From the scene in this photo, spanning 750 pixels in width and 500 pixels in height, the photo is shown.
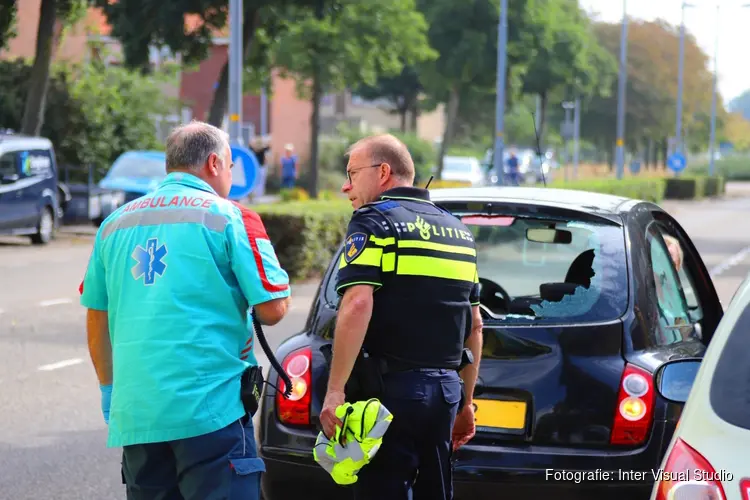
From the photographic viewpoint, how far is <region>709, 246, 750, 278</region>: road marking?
64.0 feet

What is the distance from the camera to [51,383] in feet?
29.7

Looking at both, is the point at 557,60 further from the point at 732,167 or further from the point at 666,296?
the point at 732,167

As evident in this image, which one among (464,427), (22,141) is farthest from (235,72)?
(464,427)

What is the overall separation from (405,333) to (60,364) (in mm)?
6714

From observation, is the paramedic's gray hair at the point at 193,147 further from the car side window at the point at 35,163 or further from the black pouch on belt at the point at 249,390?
the car side window at the point at 35,163

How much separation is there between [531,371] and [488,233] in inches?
84.8

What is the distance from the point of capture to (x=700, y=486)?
2707mm

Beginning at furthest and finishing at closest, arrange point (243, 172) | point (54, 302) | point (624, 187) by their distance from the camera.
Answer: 1. point (624, 187)
2. point (54, 302)
3. point (243, 172)

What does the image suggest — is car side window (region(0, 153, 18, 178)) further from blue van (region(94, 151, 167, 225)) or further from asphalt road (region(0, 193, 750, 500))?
blue van (region(94, 151, 167, 225))

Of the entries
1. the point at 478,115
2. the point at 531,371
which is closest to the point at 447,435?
the point at 531,371

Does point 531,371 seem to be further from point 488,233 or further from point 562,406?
point 488,233

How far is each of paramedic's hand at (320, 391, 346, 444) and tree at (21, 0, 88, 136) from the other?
2298cm

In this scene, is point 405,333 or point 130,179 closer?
point 405,333

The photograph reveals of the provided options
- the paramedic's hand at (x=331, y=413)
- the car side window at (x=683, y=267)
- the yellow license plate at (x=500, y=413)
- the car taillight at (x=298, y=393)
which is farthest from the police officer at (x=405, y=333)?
the car side window at (x=683, y=267)
